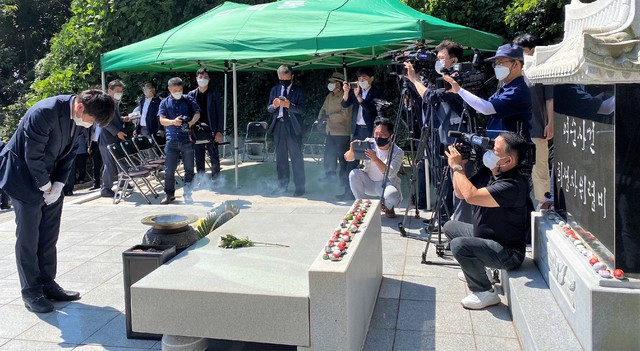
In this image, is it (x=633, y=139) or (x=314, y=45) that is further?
(x=314, y=45)

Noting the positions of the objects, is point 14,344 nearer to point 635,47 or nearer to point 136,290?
point 136,290

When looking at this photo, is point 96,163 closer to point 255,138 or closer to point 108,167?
point 108,167

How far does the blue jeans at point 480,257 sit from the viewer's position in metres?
3.63

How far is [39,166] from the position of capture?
12.7ft

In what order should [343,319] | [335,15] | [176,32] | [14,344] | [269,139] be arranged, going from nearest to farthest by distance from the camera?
[343,319], [14,344], [335,15], [176,32], [269,139]

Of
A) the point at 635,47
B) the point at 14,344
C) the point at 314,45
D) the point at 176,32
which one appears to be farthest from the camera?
the point at 176,32

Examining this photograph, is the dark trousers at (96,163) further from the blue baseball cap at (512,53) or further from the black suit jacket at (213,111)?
the blue baseball cap at (512,53)

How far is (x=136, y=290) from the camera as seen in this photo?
3070 millimetres

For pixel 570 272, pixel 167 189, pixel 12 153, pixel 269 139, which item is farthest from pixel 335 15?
pixel 269 139

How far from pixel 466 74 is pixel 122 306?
10.5 ft

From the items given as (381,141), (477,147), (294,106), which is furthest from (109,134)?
(477,147)

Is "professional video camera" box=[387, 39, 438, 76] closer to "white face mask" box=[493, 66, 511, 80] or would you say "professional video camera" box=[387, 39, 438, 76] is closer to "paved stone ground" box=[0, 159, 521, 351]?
"white face mask" box=[493, 66, 511, 80]

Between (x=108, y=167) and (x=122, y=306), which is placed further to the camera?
(x=108, y=167)

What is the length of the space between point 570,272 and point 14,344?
3297mm
